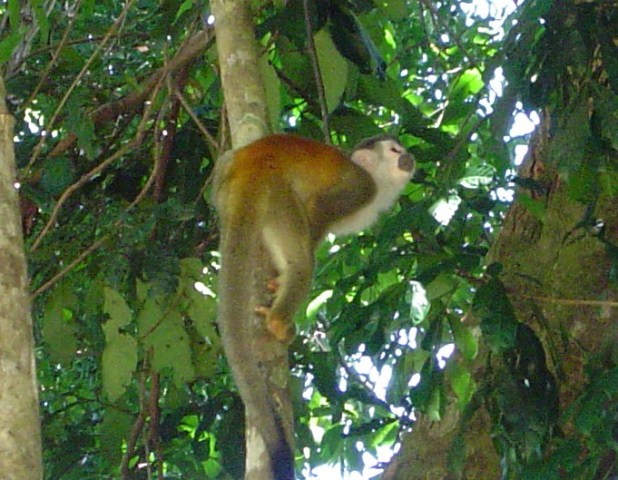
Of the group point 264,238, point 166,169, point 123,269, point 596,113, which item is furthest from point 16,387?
point 166,169

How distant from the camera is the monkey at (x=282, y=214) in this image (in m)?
2.46

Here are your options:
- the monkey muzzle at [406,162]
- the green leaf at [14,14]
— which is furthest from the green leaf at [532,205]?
the green leaf at [14,14]

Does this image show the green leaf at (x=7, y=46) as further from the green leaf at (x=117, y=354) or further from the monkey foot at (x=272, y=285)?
the monkey foot at (x=272, y=285)

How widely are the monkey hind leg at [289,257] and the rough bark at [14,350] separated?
77 cm

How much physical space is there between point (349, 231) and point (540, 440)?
1034 millimetres

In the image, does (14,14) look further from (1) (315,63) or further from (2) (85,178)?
(1) (315,63)

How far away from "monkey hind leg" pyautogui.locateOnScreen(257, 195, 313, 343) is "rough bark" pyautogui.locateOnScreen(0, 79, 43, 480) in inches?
30.2

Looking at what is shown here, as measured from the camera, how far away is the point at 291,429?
2250 millimetres

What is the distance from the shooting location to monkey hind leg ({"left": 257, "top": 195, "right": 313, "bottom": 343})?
113 inches

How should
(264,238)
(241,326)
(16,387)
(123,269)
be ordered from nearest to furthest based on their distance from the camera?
(16,387) → (241,326) → (264,238) → (123,269)

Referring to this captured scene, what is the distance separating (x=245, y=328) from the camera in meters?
2.55

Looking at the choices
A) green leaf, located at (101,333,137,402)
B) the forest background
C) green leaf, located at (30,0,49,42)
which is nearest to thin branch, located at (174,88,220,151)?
the forest background

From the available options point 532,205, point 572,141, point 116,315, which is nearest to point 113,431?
point 116,315

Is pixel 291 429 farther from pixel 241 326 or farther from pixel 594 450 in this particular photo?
pixel 594 450
